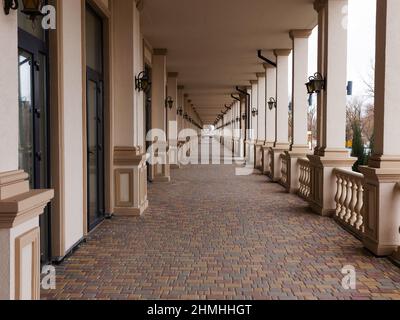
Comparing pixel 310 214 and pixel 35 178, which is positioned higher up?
pixel 35 178

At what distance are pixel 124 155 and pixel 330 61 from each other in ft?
13.7

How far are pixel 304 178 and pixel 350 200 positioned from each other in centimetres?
364

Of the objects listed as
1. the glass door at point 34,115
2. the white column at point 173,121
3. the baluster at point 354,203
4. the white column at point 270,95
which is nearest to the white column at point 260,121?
the white column at point 270,95

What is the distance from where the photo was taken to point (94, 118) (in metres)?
7.99

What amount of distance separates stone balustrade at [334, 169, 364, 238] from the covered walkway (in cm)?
18

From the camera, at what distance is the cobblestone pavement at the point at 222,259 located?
4.73 meters

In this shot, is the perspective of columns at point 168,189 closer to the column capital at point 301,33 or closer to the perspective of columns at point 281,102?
the column capital at point 301,33

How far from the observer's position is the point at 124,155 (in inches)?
348

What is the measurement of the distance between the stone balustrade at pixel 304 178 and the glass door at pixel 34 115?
22.4ft

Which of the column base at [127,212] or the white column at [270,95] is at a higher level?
the white column at [270,95]

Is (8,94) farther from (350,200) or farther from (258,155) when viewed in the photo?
(258,155)

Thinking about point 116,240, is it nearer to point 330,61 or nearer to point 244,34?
point 330,61

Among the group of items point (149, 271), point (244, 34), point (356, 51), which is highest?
point (356, 51)

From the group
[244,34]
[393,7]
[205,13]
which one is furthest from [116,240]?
[244,34]
